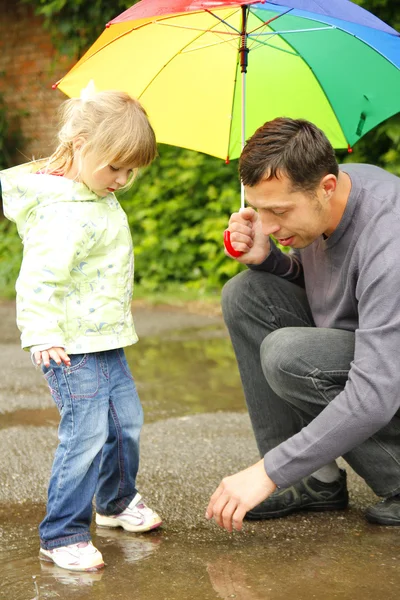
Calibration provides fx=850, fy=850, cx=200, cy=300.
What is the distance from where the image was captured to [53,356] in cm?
223

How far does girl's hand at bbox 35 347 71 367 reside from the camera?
7.34ft

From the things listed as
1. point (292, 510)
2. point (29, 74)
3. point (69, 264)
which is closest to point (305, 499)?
point (292, 510)

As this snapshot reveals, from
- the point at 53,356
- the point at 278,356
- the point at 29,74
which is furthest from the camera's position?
the point at 29,74

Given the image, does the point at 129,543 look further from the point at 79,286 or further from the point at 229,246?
the point at 229,246

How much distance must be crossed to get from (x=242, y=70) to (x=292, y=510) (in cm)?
146

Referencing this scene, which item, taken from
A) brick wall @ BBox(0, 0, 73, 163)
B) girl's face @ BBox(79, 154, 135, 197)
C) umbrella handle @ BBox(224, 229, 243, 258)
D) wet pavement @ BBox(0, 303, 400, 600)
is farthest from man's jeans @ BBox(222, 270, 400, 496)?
brick wall @ BBox(0, 0, 73, 163)

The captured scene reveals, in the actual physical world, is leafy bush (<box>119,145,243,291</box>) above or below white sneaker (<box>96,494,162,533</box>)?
above

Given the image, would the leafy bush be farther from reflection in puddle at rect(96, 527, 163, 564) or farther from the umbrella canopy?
reflection in puddle at rect(96, 527, 163, 564)

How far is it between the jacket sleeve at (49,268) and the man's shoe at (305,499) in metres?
0.86

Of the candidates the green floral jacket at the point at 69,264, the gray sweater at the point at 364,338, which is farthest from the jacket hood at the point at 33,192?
the gray sweater at the point at 364,338

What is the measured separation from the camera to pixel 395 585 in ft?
7.11

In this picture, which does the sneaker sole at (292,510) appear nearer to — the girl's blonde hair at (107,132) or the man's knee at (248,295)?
the man's knee at (248,295)

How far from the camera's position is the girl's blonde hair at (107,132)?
2395mm

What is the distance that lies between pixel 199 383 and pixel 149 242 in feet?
11.3
